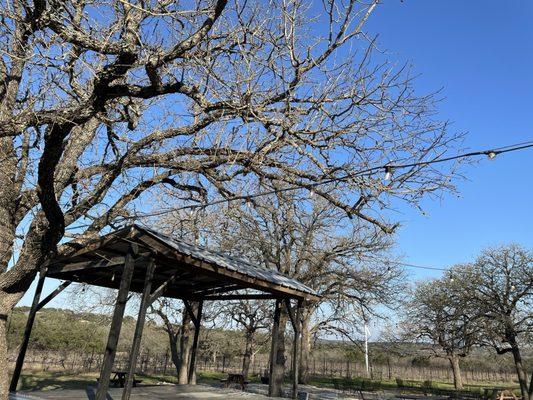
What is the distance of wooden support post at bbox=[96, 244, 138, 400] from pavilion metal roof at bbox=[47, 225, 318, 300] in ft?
1.05

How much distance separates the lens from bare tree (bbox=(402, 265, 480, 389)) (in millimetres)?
28266

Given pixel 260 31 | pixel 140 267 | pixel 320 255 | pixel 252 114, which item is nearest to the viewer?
pixel 252 114

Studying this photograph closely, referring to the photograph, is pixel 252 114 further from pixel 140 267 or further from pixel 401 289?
pixel 401 289

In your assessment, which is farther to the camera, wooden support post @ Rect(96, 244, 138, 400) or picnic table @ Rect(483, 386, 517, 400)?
picnic table @ Rect(483, 386, 517, 400)

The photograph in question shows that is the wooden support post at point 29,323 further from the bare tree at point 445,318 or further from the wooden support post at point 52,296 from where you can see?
the bare tree at point 445,318

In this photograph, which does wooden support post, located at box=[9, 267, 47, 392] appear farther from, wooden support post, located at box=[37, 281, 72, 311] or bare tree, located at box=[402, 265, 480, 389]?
A: bare tree, located at box=[402, 265, 480, 389]

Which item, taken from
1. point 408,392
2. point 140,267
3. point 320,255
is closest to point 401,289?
point 320,255

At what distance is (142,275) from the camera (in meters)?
10.6

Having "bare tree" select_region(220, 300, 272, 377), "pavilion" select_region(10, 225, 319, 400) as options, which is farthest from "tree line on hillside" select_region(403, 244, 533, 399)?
"pavilion" select_region(10, 225, 319, 400)

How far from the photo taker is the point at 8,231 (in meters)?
6.36

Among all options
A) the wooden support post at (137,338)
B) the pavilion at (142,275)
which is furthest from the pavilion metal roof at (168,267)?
the wooden support post at (137,338)

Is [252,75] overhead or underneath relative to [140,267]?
overhead

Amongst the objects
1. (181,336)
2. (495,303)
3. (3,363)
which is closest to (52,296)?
(3,363)

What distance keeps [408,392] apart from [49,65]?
29.5 meters
